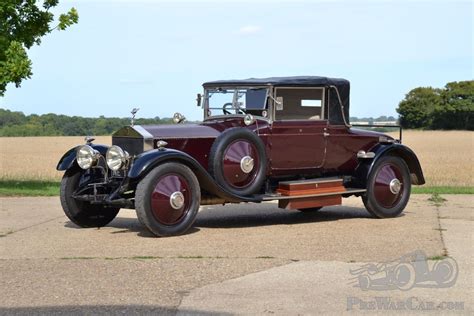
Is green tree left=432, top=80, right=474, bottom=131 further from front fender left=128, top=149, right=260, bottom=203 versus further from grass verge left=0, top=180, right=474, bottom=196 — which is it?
front fender left=128, top=149, right=260, bottom=203

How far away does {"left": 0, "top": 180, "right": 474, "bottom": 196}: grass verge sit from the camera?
16.2 metres

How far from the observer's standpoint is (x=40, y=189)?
17.2m

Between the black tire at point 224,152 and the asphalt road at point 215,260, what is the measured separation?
23.3 inches

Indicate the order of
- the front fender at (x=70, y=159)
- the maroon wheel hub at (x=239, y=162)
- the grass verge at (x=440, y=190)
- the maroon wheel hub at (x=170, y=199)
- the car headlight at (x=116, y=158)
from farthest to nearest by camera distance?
the grass verge at (x=440, y=190) < the front fender at (x=70, y=159) < the maroon wheel hub at (x=239, y=162) < the car headlight at (x=116, y=158) < the maroon wheel hub at (x=170, y=199)

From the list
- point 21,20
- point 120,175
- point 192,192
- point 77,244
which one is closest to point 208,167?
point 192,192

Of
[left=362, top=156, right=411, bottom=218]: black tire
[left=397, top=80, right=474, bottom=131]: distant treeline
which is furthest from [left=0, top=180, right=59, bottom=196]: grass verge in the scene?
[left=397, top=80, right=474, bottom=131]: distant treeline

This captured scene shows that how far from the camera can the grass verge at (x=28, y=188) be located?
52.9ft

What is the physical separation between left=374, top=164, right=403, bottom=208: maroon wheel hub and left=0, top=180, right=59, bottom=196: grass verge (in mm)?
7387

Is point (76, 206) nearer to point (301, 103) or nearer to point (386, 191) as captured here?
point (301, 103)

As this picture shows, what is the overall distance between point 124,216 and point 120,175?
228cm

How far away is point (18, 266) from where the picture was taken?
7.80 m

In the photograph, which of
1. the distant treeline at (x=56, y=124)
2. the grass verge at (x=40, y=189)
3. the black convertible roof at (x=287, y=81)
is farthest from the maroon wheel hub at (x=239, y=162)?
the grass verge at (x=40, y=189)

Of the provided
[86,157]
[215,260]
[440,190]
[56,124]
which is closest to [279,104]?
[86,157]

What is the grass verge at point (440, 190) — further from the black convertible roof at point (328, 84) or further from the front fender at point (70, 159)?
the front fender at point (70, 159)
